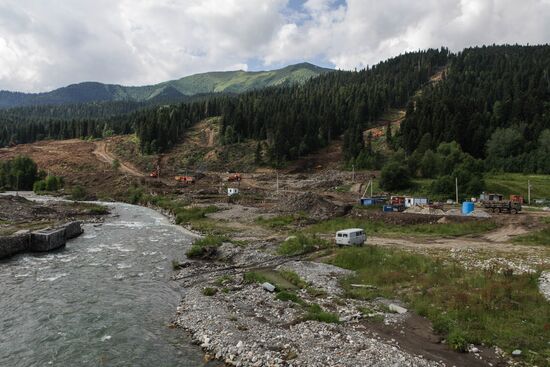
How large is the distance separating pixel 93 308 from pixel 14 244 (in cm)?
2192

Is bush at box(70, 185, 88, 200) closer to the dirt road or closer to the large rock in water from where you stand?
the dirt road

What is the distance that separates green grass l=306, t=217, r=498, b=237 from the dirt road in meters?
83.0

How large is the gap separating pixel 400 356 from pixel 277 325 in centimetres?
743

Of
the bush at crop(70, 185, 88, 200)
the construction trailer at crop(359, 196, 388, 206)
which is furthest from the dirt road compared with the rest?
the construction trailer at crop(359, 196, 388, 206)

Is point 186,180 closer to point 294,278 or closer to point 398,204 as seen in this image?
point 398,204

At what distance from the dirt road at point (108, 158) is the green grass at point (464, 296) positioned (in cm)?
10378

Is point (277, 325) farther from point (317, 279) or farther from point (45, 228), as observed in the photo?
point (45, 228)

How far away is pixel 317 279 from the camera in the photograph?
33281 mm

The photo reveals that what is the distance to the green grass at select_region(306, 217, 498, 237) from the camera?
2083 inches

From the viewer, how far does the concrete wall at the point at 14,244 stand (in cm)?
4194

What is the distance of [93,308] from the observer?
91.5 feet

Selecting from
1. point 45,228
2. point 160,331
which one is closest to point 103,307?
point 160,331

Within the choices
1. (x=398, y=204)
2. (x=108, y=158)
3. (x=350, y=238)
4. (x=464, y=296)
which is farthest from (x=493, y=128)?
(x=108, y=158)

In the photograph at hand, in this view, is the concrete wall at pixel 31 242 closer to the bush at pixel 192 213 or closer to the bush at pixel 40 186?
the bush at pixel 192 213
